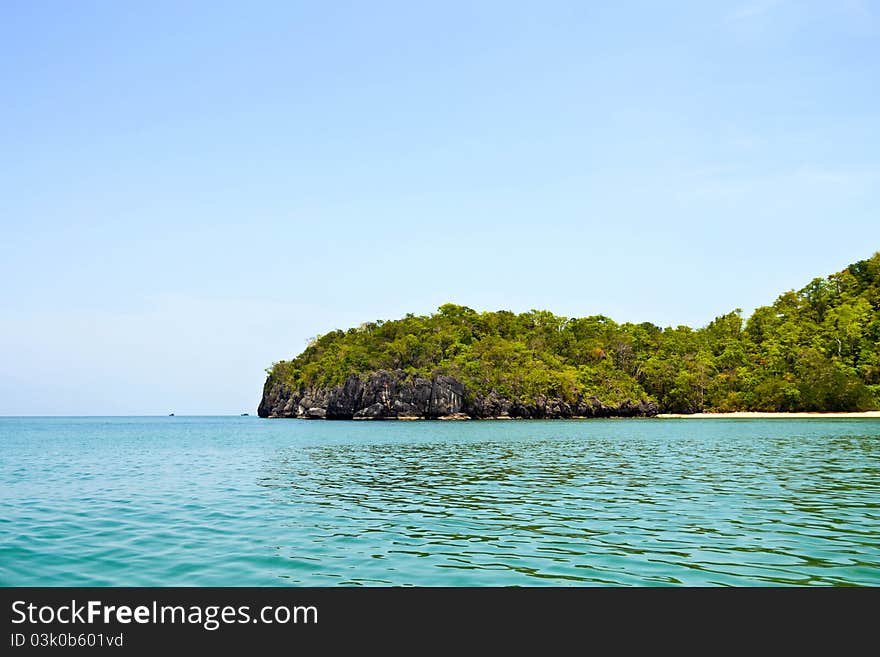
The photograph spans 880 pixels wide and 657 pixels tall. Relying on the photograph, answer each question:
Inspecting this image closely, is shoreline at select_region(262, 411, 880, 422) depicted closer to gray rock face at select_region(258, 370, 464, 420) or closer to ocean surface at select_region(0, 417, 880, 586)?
gray rock face at select_region(258, 370, 464, 420)

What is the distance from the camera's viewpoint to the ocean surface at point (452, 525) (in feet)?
39.2

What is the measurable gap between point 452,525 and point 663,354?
164218 mm

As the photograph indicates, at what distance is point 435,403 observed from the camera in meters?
146

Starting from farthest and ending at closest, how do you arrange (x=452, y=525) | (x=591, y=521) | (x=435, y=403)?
(x=435, y=403) → (x=591, y=521) → (x=452, y=525)

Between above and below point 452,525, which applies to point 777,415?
above

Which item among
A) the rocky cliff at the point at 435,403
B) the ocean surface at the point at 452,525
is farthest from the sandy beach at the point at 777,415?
the ocean surface at the point at 452,525

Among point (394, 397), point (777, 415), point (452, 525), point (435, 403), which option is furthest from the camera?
point (394, 397)

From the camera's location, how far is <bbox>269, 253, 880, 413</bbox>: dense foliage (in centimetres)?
13500

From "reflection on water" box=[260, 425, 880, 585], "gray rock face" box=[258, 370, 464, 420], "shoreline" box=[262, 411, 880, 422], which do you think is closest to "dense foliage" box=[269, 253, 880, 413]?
"shoreline" box=[262, 411, 880, 422]

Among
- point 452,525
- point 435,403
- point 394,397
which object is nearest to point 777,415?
point 435,403

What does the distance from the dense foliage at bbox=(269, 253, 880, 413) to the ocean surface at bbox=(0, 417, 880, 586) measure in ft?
380

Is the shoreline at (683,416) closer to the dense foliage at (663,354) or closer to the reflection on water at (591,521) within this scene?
the dense foliage at (663,354)

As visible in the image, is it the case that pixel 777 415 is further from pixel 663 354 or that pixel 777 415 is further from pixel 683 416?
pixel 663 354
